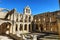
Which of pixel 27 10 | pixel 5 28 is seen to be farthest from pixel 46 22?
pixel 5 28

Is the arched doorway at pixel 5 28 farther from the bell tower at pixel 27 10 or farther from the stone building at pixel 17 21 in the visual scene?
the bell tower at pixel 27 10

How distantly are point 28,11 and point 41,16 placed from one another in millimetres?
4573

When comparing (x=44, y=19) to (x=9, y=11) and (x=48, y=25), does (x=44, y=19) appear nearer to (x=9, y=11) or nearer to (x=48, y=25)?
(x=48, y=25)

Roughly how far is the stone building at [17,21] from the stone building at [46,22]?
212 cm

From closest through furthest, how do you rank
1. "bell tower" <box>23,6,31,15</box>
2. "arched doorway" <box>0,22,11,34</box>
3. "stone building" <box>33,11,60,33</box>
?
1. "arched doorway" <box>0,22,11,34</box>
2. "stone building" <box>33,11,60,33</box>
3. "bell tower" <box>23,6,31,15</box>

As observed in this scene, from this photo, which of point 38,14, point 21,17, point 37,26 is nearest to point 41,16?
point 38,14

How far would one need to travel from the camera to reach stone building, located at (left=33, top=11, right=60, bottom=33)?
95.9 ft

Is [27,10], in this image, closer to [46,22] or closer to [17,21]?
[17,21]

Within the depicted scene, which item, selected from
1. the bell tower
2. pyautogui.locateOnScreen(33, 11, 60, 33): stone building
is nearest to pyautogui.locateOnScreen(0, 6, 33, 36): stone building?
the bell tower

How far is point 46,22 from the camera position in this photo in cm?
3120

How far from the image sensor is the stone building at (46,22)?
95.9 ft

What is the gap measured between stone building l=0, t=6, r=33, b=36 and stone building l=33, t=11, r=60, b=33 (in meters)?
2.12

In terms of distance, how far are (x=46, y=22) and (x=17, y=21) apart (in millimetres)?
8142

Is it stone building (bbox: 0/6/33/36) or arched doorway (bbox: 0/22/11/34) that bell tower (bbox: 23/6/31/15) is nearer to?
stone building (bbox: 0/6/33/36)
